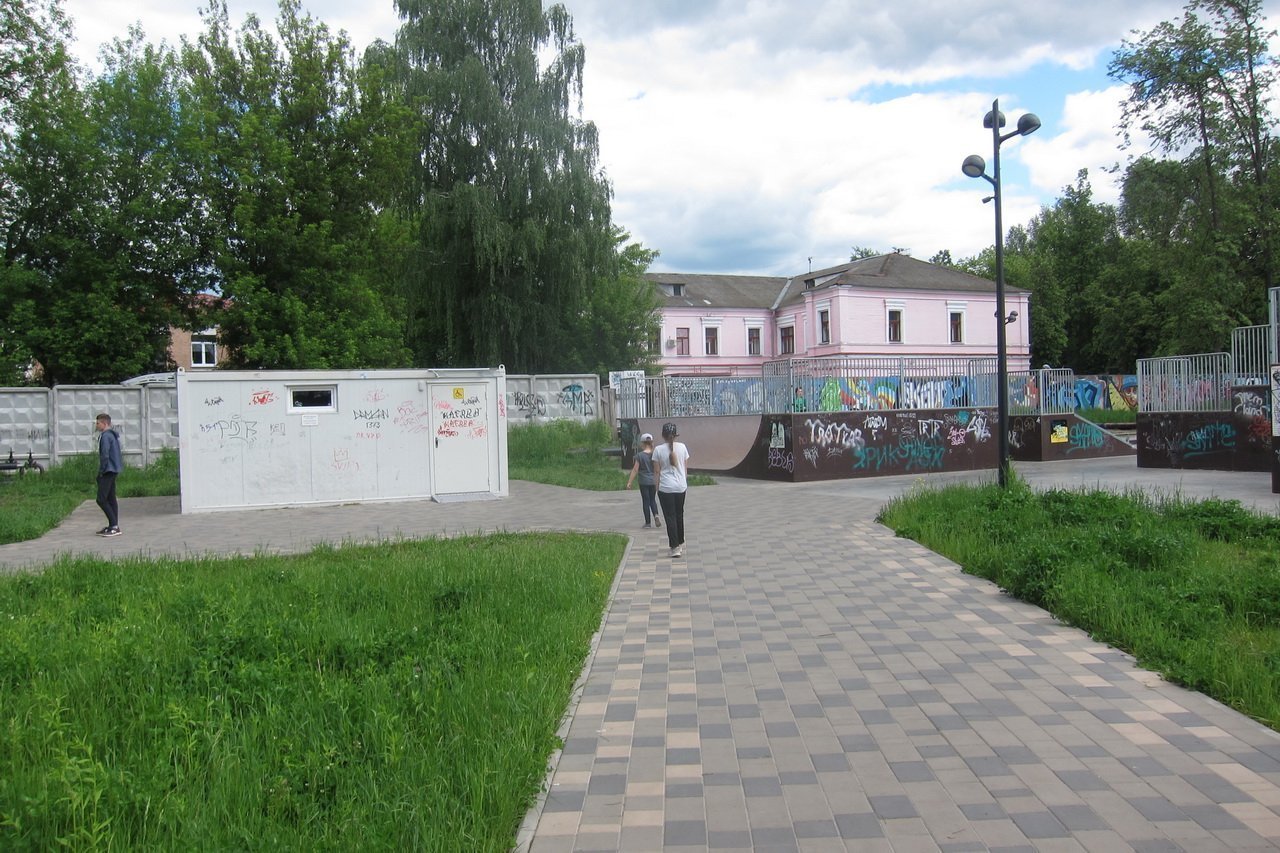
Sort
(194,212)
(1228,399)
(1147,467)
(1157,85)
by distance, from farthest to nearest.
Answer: (1157,85) < (194,212) < (1147,467) < (1228,399)

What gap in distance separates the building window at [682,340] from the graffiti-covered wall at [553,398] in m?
34.2

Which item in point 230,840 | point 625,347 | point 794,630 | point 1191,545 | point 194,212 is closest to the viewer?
point 230,840

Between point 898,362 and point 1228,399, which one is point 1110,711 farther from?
point 1228,399

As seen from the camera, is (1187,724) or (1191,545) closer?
(1187,724)

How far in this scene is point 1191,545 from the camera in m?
8.30

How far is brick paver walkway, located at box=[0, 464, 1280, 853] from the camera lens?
3467 millimetres

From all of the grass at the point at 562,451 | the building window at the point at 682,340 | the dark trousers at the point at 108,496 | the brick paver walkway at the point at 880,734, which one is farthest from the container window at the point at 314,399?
the building window at the point at 682,340

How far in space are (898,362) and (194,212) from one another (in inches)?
855

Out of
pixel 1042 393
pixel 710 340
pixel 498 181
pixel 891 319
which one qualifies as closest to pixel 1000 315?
pixel 1042 393

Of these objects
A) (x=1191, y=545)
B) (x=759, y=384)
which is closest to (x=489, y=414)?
(x=759, y=384)

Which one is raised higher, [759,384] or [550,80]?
[550,80]

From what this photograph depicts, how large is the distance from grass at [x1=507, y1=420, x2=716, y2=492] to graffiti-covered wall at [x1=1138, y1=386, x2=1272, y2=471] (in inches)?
496

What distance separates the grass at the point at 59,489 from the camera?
535 inches

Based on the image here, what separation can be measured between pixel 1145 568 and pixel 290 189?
24918 mm
